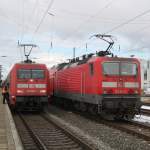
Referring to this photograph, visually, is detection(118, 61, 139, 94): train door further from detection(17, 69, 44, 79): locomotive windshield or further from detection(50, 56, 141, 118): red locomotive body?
detection(17, 69, 44, 79): locomotive windshield

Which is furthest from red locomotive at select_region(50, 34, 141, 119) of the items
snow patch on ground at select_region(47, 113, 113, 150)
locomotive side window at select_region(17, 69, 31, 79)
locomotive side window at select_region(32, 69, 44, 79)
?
locomotive side window at select_region(17, 69, 31, 79)

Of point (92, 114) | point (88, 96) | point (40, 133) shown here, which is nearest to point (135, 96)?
point (88, 96)

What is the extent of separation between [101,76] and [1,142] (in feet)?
30.3

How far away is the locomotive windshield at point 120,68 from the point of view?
20375 mm

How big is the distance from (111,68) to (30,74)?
6801 mm

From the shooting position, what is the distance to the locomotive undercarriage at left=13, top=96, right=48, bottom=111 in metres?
25.4

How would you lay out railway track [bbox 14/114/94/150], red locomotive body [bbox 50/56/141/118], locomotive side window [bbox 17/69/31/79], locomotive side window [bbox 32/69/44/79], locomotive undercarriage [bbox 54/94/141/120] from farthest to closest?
locomotive side window [bbox 32/69/44/79] < locomotive side window [bbox 17/69/31/79] < red locomotive body [bbox 50/56/141/118] < locomotive undercarriage [bbox 54/94/141/120] < railway track [bbox 14/114/94/150]

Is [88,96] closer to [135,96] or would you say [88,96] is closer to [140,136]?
[135,96]

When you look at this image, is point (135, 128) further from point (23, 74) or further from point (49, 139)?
point (23, 74)

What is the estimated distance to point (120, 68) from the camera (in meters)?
20.6

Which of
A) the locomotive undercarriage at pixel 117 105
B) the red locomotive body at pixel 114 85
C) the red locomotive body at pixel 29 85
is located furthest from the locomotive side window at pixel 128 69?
the red locomotive body at pixel 29 85

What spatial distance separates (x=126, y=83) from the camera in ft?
67.1

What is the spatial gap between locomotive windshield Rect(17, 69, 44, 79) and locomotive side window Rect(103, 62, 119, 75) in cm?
643

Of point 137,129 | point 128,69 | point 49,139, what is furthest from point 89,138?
point 128,69
